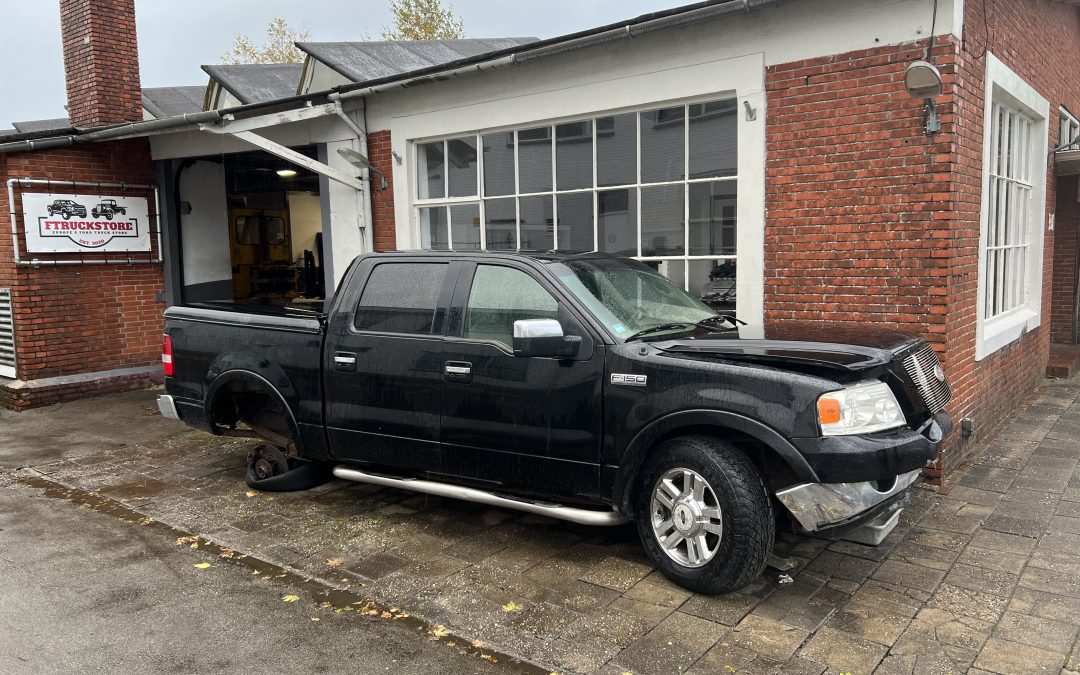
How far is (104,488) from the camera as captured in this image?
651 centimetres

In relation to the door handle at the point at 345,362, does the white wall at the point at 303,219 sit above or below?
above

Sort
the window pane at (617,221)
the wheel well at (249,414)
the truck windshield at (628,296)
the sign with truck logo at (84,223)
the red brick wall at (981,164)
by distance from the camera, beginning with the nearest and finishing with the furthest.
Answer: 1. the truck windshield at (628,296)
2. the wheel well at (249,414)
3. the red brick wall at (981,164)
4. the window pane at (617,221)
5. the sign with truck logo at (84,223)

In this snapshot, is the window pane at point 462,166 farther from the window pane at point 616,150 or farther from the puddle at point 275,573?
the puddle at point 275,573

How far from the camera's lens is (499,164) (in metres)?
8.59

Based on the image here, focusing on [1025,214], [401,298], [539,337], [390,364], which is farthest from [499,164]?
[1025,214]

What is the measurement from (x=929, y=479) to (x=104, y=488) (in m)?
6.48

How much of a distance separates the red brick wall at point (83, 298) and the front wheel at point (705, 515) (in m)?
8.84

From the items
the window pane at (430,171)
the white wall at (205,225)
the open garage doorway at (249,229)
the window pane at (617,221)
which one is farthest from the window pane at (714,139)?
the white wall at (205,225)

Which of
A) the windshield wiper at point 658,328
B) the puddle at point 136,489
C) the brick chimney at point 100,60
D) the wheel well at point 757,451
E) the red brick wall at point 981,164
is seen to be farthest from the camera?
the brick chimney at point 100,60

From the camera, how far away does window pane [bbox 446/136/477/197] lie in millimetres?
8805

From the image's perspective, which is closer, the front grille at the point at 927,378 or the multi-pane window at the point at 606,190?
the front grille at the point at 927,378

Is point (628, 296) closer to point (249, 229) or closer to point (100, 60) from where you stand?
point (100, 60)

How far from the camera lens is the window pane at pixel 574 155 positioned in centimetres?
790

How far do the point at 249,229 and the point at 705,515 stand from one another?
41.0 ft
